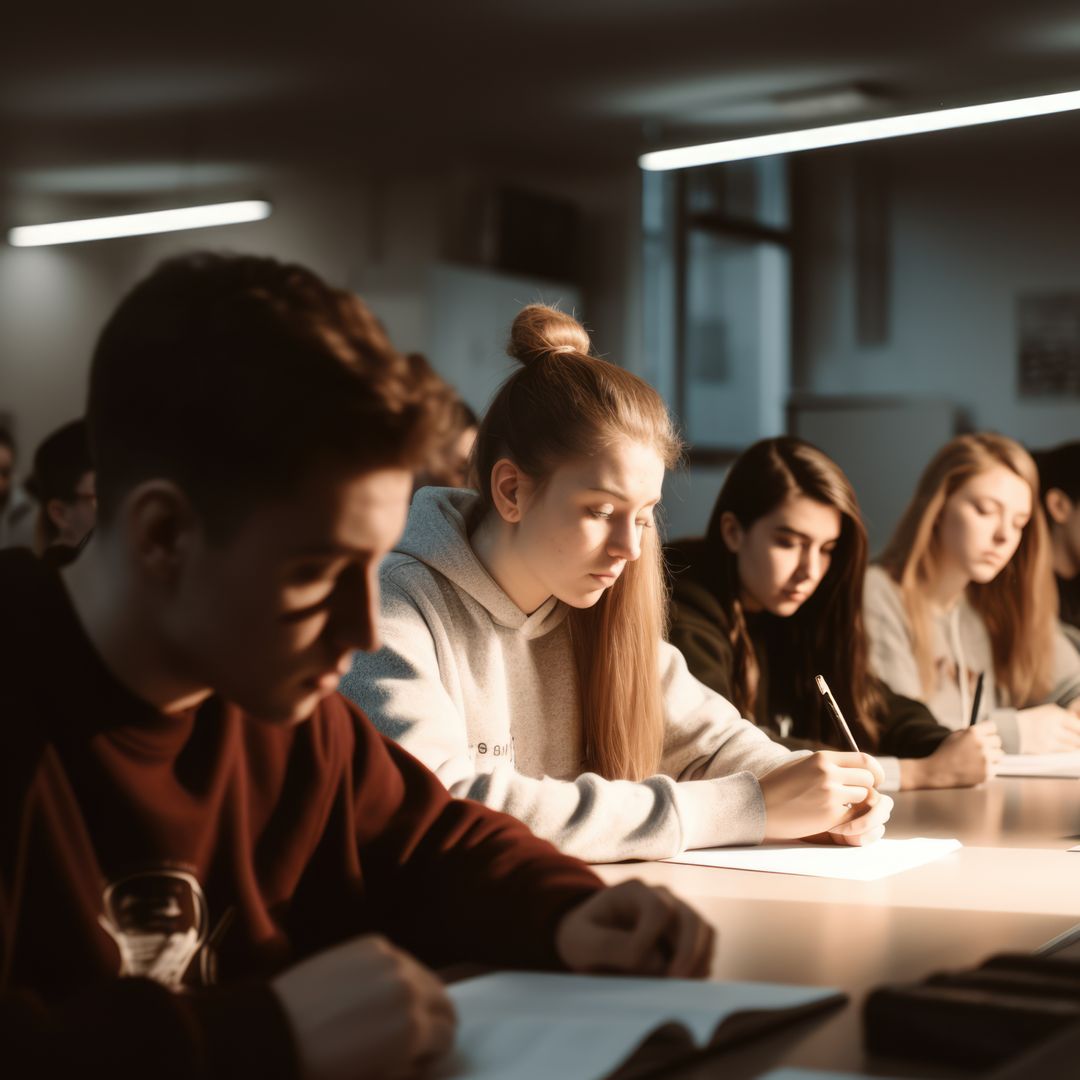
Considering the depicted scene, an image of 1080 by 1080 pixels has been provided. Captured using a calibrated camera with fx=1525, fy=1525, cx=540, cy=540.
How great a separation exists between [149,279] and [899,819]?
3.99 ft

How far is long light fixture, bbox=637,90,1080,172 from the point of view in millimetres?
4934

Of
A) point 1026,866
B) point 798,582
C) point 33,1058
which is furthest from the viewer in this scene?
point 798,582

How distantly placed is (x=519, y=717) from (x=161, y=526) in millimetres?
969

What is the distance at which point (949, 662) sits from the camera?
2877 millimetres

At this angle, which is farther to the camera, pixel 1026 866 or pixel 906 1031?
pixel 1026 866

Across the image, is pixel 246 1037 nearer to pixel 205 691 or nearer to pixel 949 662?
pixel 205 691

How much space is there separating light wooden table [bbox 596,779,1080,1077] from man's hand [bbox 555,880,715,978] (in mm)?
57

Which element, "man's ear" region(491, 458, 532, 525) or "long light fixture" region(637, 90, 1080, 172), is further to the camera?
"long light fixture" region(637, 90, 1080, 172)

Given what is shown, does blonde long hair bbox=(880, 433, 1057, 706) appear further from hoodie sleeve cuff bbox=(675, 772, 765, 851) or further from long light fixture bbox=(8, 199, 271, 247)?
long light fixture bbox=(8, 199, 271, 247)

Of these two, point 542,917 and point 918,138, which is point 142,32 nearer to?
point 918,138

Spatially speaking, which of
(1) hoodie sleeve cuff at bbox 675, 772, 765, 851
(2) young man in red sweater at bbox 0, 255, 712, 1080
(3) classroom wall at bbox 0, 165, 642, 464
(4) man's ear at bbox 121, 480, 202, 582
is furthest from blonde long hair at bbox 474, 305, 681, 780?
(3) classroom wall at bbox 0, 165, 642, 464

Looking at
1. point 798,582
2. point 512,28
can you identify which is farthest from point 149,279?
point 512,28

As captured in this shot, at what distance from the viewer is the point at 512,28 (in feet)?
15.0

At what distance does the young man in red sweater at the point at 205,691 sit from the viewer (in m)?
0.69
